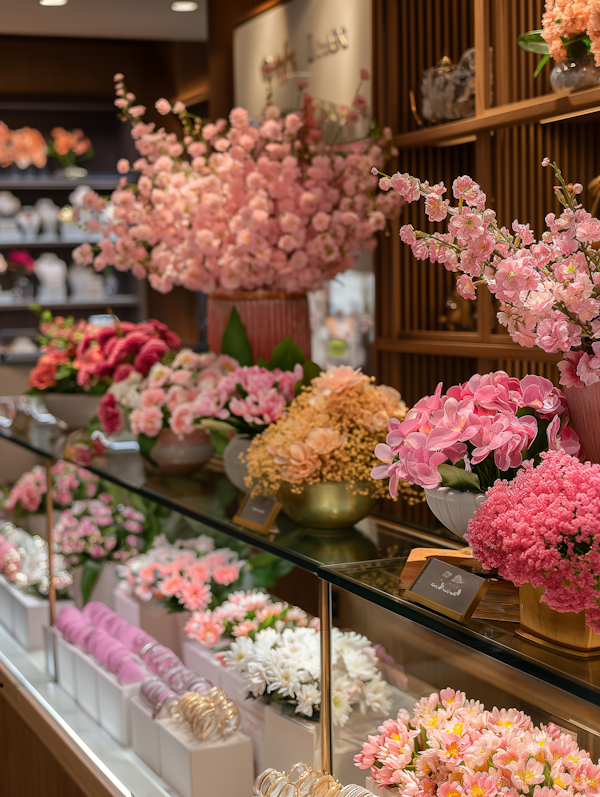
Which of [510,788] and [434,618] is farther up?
[434,618]

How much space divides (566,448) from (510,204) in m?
1.28

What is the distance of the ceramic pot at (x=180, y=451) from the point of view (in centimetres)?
186

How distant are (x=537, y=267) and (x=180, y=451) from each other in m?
1.11

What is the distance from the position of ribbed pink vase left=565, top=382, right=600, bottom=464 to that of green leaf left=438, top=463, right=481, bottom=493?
123 millimetres

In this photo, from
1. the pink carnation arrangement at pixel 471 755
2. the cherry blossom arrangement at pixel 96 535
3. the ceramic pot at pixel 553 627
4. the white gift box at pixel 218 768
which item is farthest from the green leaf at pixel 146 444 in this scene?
the ceramic pot at pixel 553 627

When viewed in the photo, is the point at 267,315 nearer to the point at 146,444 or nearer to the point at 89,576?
the point at 146,444

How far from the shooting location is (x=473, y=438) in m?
0.95

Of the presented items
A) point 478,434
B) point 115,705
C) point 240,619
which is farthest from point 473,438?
point 115,705

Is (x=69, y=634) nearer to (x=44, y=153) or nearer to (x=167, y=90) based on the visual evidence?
(x=167, y=90)

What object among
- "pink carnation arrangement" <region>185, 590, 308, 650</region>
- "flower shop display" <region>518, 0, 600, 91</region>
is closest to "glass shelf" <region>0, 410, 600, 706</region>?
"pink carnation arrangement" <region>185, 590, 308, 650</region>

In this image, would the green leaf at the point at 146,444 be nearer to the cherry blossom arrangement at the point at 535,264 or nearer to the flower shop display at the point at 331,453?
the flower shop display at the point at 331,453

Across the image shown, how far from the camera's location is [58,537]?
246 centimetres

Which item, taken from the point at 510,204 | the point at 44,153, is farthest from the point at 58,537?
the point at 44,153

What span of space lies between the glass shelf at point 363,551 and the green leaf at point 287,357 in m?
0.25
